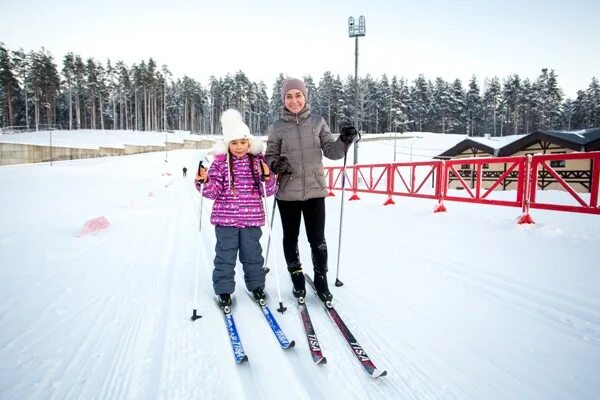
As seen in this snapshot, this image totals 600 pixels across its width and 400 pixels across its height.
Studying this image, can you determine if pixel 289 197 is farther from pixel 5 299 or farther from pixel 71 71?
pixel 71 71

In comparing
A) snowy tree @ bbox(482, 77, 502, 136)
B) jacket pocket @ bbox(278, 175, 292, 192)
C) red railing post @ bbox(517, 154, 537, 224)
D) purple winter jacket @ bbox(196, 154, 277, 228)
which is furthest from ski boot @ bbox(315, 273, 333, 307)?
snowy tree @ bbox(482, 77, 502, 136)

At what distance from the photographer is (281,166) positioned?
2.62 m

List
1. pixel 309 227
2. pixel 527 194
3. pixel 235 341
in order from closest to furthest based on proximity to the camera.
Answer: pixel 235 341, pixel 309 227, pixel 527 194

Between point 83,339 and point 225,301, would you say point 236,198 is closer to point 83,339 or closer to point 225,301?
point 225,301

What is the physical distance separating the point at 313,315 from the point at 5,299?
2.65 m

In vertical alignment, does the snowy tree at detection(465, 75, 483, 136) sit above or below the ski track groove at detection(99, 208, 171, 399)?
above

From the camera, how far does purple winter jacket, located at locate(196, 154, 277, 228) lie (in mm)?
2762

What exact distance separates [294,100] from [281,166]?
63 centimetres

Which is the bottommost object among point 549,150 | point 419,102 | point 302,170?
point 302,170

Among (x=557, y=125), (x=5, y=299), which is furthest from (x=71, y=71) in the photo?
(x=557, y=125)

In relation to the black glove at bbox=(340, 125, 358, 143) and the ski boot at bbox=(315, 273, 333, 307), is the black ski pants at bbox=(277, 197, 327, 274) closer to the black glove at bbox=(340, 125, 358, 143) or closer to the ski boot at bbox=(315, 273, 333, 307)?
the ski boot at bbox=(315, 273, 333, 307)

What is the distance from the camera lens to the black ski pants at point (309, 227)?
9.20 feet

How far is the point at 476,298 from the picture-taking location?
2.83 m

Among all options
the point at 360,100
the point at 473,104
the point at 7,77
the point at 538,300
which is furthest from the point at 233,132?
the point at 473,104
